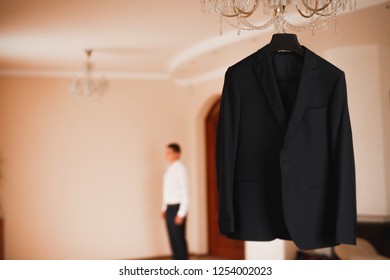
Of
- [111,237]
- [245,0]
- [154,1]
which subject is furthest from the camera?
[111,237]

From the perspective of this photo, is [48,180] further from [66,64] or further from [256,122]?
[256,122]

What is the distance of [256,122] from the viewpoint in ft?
7.13

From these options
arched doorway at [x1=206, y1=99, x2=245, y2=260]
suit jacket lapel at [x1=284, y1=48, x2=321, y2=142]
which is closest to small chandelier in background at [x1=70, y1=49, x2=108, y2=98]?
arched doorway at [x1=206, y1=99, x2=245, y2=260]

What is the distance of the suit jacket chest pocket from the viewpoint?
2.11m

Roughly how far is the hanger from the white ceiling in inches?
21.2

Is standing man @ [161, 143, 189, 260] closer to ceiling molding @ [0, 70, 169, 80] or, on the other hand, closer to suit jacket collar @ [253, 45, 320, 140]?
ceiling molding @ [0, 70, 169, 80]

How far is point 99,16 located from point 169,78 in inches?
32.4

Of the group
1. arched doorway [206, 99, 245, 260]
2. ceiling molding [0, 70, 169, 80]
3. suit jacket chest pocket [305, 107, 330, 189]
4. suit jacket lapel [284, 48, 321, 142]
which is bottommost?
arched doorway [206, 99, 245, 260]

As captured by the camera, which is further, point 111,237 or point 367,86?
point 111,237

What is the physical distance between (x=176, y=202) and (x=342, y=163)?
159 cm

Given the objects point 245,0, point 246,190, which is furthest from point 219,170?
point 245,0

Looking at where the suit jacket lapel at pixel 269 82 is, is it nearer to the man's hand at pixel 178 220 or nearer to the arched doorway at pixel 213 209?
the man's hand at pixel 178 220

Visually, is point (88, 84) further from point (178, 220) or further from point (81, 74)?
point (178, 220)
